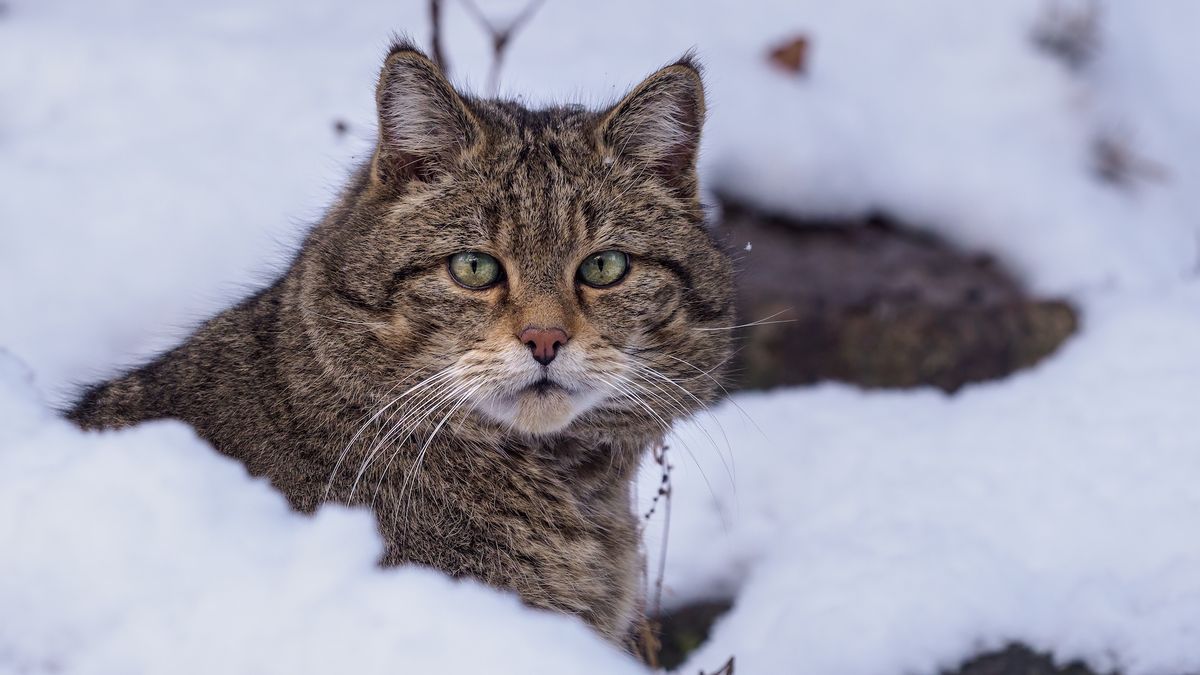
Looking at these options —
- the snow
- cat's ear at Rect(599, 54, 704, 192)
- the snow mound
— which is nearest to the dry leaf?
the snow

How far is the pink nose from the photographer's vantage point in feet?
8.72

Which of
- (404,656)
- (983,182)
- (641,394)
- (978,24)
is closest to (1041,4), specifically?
(978,24)

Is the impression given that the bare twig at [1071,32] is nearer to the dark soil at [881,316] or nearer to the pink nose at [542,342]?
the dark soil at [881,316]

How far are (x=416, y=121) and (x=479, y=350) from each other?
0.63 m

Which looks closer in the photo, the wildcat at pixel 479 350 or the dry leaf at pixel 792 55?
the wildcat at pixel 479 350

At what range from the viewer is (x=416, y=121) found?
9.51ft

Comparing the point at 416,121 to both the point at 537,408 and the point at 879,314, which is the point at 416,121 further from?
the point at 879,314

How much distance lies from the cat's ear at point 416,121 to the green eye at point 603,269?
419 millimetres

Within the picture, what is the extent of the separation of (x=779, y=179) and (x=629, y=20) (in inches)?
45.3

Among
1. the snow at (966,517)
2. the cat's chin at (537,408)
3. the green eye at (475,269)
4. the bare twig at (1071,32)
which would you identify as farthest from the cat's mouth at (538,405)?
the bare twig at (1071,32)

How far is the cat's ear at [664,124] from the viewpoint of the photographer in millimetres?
3016

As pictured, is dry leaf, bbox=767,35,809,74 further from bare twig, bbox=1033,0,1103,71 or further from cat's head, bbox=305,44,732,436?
cat's head, bbox=305,44,732,436

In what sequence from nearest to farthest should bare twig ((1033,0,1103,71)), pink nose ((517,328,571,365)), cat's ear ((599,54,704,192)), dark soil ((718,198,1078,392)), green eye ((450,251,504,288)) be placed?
pink nose ((517,328,571,365)) → green eye ((450,251,504,288)) → cat's ear ((599,54,704,192)) → dark soil ((718,198,1078,392)) → bare twig ((1033,0,1103,71))

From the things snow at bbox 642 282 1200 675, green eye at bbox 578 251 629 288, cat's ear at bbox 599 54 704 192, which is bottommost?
snow at bbox 642 282 1200 675
